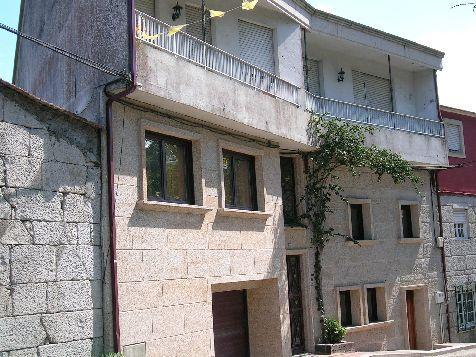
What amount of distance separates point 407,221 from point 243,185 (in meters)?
7.61

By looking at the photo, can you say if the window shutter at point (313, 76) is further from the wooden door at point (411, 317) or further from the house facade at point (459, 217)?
the wooden door at point (411, 317)

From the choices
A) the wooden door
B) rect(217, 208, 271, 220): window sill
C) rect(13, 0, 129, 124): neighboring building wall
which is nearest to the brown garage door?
rect(217, 208, 271, 220): window sill

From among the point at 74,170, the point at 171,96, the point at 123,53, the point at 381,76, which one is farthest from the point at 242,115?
the point at 381,76

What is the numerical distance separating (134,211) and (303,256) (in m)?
6.41

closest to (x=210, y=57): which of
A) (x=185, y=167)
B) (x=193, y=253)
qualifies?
(x=185, y=167)

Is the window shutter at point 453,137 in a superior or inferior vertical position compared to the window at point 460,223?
superior

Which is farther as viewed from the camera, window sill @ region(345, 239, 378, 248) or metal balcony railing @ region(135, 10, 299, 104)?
window sill @ region(345, 239, 378, 248)

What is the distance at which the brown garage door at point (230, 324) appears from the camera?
13.0 m

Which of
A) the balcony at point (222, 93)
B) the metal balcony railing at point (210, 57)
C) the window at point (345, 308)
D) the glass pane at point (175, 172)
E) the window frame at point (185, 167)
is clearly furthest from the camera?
the window at point (345, 308)

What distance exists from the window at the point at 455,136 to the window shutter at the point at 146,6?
1215cm

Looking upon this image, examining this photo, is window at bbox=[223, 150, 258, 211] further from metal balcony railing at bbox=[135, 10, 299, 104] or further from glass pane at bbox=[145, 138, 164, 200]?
glass pane at bbox=[145, 138, 164, 200]

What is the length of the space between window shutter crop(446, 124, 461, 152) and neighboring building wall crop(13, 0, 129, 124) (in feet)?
43.3

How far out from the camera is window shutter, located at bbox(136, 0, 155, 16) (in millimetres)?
12367

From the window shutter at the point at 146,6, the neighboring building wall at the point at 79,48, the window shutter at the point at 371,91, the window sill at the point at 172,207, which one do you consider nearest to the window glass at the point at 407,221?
the window shutter at the point at 371,91
